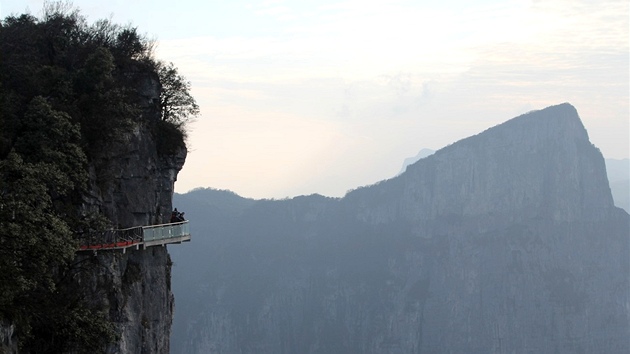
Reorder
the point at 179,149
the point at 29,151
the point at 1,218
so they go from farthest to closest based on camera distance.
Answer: the point at 179,149 → the point at 29,151 → the point at 1,218

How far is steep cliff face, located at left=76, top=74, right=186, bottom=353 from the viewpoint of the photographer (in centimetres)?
4875

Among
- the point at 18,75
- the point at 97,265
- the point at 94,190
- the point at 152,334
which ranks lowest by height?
the point at 152,334

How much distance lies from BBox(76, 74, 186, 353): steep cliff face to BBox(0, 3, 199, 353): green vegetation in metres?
0.77

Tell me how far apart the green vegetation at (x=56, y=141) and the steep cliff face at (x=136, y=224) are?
30.3 inches

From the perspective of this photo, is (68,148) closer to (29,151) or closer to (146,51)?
(29,151)

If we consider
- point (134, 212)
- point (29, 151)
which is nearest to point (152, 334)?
point (134, 212)

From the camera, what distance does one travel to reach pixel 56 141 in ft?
152

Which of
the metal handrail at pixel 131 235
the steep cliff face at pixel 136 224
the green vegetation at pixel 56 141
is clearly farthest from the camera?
the steep cliff face at pixel 136 224

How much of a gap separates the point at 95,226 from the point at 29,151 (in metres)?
4.67

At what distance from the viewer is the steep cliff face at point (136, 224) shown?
160 feet

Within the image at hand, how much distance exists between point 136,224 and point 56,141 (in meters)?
9.21

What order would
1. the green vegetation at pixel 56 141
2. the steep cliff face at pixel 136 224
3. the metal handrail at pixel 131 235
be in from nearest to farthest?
1. the green vegetation at pixel 56 141
2. the metal handrail at pixel 131 235
3. the steep cliff face at pixel 136 224

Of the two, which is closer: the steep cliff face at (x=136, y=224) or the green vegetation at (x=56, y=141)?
the green vegetation at (x=56, y=141)

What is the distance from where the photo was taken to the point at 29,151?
45750 millimetres
